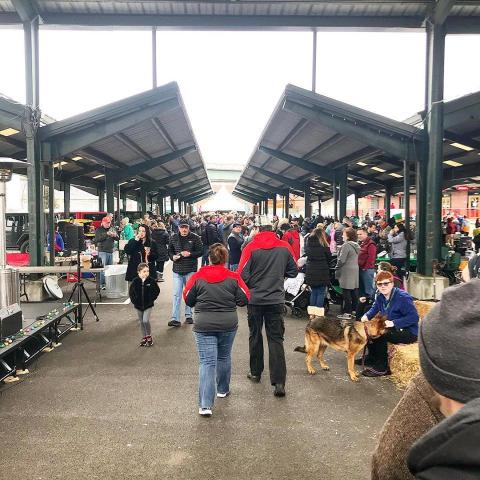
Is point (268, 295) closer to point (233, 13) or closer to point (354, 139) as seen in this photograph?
point (354, 139)

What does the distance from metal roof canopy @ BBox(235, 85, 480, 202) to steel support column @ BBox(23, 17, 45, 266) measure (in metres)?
5.83

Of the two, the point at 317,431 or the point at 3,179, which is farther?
the point at 3,179

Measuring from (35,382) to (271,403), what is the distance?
2.91 metres

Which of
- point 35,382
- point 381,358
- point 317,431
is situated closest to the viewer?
point 317,431

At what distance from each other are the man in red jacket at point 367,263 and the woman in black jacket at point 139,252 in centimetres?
411

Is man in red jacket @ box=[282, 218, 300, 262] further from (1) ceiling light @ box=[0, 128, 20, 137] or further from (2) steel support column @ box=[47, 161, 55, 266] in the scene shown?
(1) ceiling light @ box=[0, 128, 20, 137]

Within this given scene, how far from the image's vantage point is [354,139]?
464 inches

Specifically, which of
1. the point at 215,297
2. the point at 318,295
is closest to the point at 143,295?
the point at 215,297

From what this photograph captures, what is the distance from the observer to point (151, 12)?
35.2ft

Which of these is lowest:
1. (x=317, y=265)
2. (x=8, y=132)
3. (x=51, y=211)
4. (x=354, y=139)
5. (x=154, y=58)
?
(x=317, y=265)

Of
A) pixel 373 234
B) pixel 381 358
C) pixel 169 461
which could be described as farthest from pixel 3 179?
pixel 373 234

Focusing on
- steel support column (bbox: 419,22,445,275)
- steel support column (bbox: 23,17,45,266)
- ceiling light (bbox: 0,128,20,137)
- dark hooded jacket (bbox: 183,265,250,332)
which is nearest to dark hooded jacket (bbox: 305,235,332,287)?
steel support column (bbox: 419,22,445,275)

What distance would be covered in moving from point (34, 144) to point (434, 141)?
9.08m

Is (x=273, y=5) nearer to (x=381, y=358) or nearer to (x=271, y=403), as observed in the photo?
(x=381, y=358)
